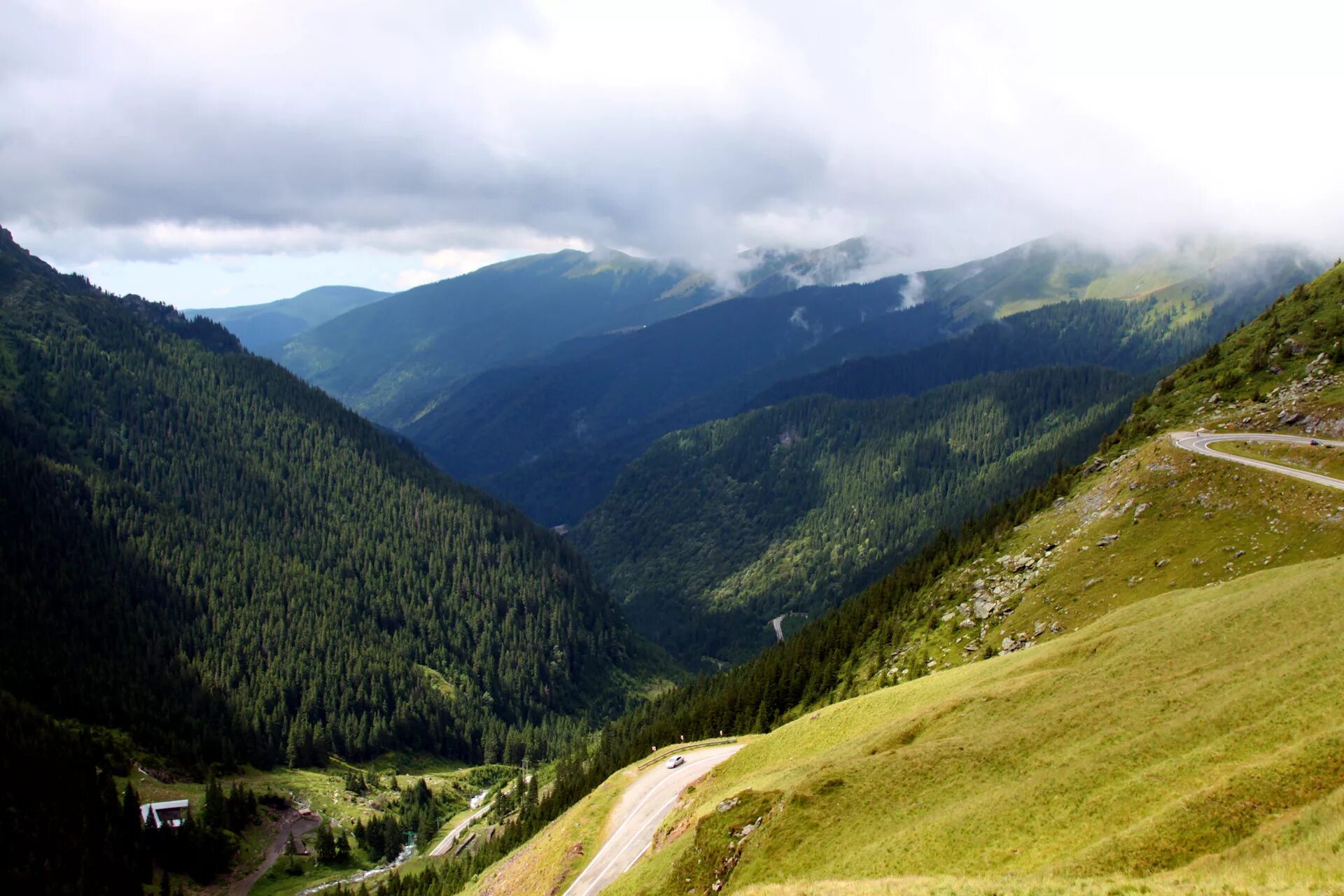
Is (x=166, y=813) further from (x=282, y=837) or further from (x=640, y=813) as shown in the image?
(x=640, y=813)

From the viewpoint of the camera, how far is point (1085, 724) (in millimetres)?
50969

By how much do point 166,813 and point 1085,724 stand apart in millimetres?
125668

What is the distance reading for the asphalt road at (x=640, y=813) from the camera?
71562 mm

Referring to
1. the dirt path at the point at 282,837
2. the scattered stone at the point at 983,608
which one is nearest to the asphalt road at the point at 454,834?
the dirt path at the point at 282,837

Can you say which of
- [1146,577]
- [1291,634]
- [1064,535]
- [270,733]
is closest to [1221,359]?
[1064,535]

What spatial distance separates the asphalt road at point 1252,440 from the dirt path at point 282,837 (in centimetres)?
14249

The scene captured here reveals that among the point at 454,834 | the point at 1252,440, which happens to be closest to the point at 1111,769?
the point at 1252,440

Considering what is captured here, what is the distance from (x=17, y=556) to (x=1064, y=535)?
738 ft

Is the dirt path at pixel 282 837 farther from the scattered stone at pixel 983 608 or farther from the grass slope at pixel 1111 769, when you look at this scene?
the scattered stone at pixel 983 608

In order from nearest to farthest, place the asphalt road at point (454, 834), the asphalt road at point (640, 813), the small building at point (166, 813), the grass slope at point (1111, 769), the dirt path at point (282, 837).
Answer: the grass slope at point (1111, 769), the asphalt road at point (640, 813), the dirt path at point (282, 837), the small building at point (166, 813), the asphalt road at point (454, 834)

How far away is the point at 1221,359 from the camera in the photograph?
150 meters

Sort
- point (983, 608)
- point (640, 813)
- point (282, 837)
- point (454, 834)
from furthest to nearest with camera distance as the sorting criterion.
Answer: point (454, 834) → point (282, 837) → point (983, 608) → point (640, 813)

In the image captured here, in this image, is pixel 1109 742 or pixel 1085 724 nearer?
pixel 1109 742

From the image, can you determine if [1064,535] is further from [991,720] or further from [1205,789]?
[1205,789]
